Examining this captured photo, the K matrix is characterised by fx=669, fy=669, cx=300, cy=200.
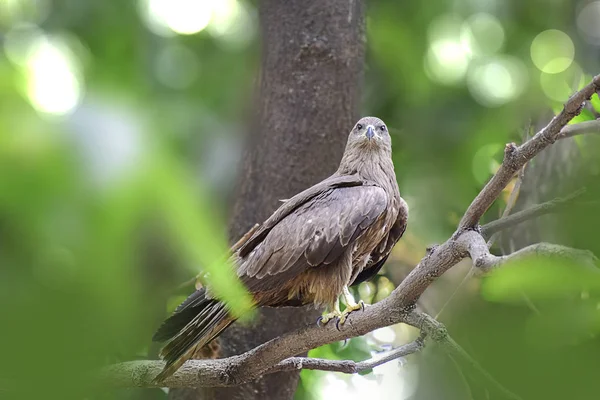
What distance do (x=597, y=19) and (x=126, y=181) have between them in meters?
1.10

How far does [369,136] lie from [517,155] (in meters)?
1.34

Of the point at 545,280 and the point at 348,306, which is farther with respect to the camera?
the point at 348,306

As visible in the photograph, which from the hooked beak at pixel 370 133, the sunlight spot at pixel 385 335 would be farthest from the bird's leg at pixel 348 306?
the sunlight spot at pixel 385 335

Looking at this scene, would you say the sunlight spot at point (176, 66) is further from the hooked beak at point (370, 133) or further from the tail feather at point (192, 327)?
the hooked beak at point (370, 133)

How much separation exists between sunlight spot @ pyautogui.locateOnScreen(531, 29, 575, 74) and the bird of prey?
1.45 metres

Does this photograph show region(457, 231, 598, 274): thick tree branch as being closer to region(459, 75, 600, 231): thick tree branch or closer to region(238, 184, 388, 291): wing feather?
region(459, 75, 600, 231): thick tree branch

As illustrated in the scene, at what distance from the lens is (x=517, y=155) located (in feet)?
6.26

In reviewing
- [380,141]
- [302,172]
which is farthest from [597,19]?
[302,172]

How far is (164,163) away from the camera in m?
0.40

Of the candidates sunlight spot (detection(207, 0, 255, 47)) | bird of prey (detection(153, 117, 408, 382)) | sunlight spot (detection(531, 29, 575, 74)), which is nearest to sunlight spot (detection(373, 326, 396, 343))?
bird of prey (detection(153, 117, 408, 382))

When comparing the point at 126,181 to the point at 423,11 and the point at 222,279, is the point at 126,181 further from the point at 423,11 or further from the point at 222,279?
the point at 423,11

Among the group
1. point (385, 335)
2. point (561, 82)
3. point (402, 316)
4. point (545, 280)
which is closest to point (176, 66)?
point (545, 280)

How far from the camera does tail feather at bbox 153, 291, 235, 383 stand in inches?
90.4

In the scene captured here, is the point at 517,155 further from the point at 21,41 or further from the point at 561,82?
the point at 21,41
